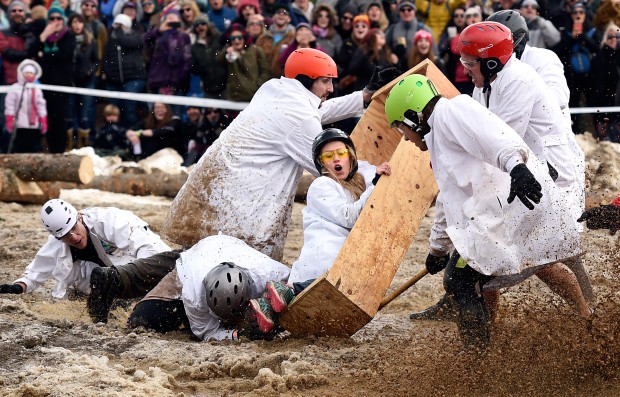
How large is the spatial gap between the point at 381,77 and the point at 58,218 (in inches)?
99.6

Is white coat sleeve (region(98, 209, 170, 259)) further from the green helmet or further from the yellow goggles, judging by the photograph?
the green helmet

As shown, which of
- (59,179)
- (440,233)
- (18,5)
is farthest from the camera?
(18,5)

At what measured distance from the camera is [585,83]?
12.4m

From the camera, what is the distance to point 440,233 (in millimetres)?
6621

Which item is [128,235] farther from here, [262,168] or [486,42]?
[486,42]

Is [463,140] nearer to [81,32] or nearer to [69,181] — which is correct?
[69,181]

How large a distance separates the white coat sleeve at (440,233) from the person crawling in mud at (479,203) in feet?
1.35

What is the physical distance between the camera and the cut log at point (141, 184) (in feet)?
40.5

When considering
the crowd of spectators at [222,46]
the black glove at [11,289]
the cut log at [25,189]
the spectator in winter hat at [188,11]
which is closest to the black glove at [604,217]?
the black glove at [11,289]

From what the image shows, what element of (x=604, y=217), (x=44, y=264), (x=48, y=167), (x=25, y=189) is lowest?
(x=25, y=189)

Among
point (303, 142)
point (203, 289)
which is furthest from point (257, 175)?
point (203, 289)

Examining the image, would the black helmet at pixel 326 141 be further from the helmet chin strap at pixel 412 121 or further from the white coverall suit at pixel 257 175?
the helmet chin strap at pixel 412 121

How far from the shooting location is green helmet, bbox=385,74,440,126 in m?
5.95

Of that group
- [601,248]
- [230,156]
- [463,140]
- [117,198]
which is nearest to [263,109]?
[230,156]
